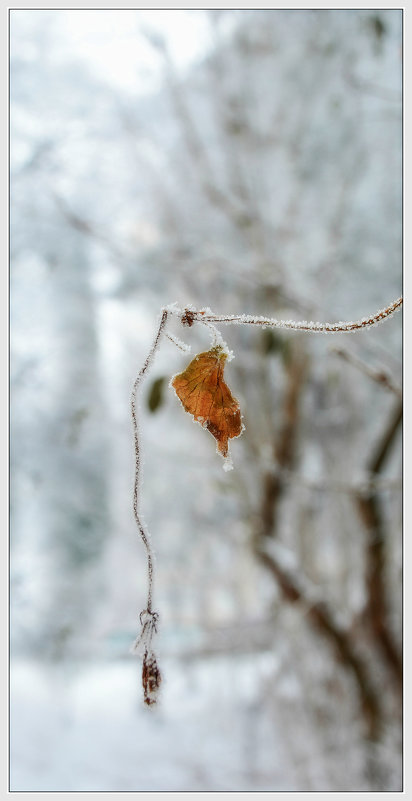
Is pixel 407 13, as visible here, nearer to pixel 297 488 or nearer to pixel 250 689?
pixel 297 488

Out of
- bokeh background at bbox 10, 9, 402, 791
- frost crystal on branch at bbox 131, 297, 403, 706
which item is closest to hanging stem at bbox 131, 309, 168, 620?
frost crystal on branch at bbox 131, 297, 403, 706

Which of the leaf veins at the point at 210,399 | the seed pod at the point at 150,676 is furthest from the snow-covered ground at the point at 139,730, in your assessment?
the leaf veins at the point at 210,399

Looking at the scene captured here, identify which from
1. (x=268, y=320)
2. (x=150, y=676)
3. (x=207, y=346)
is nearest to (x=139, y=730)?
(x=207, y=346)

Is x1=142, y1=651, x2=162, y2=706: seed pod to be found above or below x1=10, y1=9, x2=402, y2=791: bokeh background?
below

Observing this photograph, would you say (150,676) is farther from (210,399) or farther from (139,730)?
(139,730)

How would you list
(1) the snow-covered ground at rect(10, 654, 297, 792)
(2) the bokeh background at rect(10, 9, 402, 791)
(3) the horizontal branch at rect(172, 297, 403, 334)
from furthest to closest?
(1) the snow-covered ground at rect(10, 654, 297, 792) → (2) the bokeh background at rect(10, 9, 402, 791) → (3) the horizontal branch at rect(172, 297, 403, 334)

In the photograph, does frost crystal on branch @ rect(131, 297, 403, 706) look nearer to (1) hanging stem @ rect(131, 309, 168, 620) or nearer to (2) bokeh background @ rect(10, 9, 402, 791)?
(1) hanging stem @ rect(131, 309, 168, 620)
